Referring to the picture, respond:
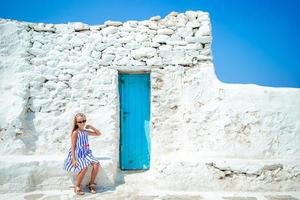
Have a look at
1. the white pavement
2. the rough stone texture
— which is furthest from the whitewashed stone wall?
the rough stone texture

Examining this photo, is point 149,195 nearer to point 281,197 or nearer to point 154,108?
point 154,108

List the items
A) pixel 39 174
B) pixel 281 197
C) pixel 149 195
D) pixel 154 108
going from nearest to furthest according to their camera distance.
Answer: pixel 281 197 → pixel 149 195 → pixel 39 174 → pixel 154 108

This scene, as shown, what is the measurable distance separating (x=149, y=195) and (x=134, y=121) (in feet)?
5.71

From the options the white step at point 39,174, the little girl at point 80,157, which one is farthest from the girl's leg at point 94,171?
the white step at point 39,174

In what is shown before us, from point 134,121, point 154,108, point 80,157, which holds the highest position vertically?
point 154,108

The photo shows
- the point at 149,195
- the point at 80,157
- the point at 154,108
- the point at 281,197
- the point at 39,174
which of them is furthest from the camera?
the point at 154,108

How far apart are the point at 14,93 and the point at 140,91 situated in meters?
2.45

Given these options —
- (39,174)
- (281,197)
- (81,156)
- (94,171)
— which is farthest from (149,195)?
(281,197)

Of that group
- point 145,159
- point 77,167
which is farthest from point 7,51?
point 145,159

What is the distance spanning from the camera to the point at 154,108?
582 centimetres

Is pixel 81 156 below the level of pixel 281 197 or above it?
above

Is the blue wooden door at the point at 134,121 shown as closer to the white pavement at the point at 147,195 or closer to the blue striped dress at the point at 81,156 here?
the white pavement at the point at 147,195

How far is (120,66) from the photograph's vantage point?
19.6 feet

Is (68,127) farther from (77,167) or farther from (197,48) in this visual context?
(197,48)
